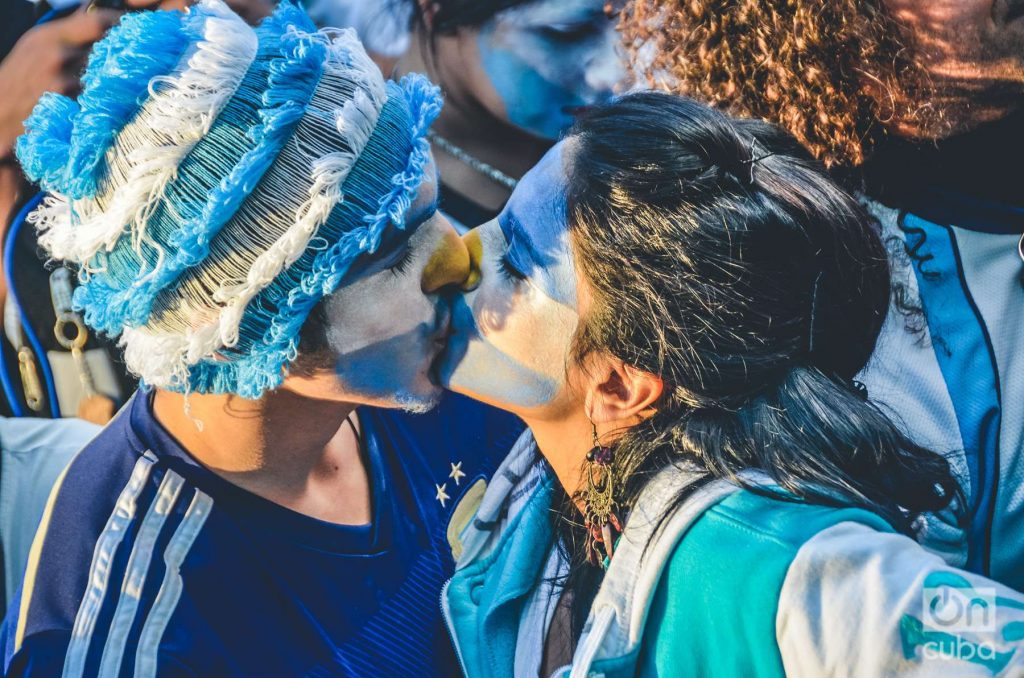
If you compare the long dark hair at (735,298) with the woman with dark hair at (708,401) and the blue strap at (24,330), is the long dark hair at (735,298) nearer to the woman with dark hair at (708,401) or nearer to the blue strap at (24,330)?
the woman with dark hair at (708,401)


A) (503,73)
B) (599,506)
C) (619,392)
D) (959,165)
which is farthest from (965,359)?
(503,73)

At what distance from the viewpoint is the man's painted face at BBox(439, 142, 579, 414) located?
2.02 m

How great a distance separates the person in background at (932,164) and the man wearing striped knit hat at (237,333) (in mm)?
935

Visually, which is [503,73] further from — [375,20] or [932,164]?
[932,164]

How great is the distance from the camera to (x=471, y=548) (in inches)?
Result: 101

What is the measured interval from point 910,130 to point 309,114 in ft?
5.14

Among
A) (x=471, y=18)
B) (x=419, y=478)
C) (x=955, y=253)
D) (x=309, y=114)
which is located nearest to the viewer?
(x=309, y=114)

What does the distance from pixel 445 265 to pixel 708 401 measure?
26.9 inches

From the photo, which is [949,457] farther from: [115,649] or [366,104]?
[115,649]

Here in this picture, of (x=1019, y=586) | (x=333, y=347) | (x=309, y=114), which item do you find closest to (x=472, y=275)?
(x=333, y=347)

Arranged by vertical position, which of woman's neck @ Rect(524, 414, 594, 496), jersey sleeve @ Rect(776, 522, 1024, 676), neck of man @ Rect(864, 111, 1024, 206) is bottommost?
woman's neck @ Rect(524, 414, 594, 496)

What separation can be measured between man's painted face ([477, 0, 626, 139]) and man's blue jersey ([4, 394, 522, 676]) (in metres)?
1.28

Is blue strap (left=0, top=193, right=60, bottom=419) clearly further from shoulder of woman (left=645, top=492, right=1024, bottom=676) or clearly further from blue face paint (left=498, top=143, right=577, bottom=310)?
shoulder of woman (left=645, top=492, right=1024, bottom=676)

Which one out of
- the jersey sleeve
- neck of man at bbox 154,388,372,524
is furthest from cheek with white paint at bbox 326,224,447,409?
the jersey sleeve
